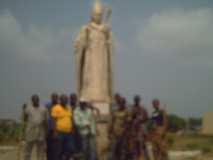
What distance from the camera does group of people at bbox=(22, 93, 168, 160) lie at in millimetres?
10070

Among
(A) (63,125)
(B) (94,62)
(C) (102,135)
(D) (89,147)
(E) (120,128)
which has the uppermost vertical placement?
(B) (94,62)

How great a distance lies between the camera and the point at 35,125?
32.7 feet

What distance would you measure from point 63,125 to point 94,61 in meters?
2.75

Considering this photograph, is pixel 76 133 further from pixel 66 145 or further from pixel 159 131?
pixel 159 131

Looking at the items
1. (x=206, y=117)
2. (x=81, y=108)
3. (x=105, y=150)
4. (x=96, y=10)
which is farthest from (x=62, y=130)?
(x=206, y=117)

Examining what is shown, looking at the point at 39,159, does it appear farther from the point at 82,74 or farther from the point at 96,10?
the point at 96,10

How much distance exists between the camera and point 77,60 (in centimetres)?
1236

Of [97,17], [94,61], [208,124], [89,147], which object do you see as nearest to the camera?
[89,147]

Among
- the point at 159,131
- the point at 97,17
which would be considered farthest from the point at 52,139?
the point at 97,17

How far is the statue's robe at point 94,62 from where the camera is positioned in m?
12.2

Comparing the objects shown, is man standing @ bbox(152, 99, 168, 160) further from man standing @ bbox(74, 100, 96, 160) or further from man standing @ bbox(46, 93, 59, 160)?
man standing @ bbox(46, 93, 59, 160)

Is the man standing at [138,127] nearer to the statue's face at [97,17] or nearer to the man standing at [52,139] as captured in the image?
the man standing at [52,139]

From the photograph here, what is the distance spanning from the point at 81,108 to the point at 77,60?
240 centimetres

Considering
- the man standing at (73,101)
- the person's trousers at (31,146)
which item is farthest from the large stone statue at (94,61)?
the person's trousers at (31,146)
